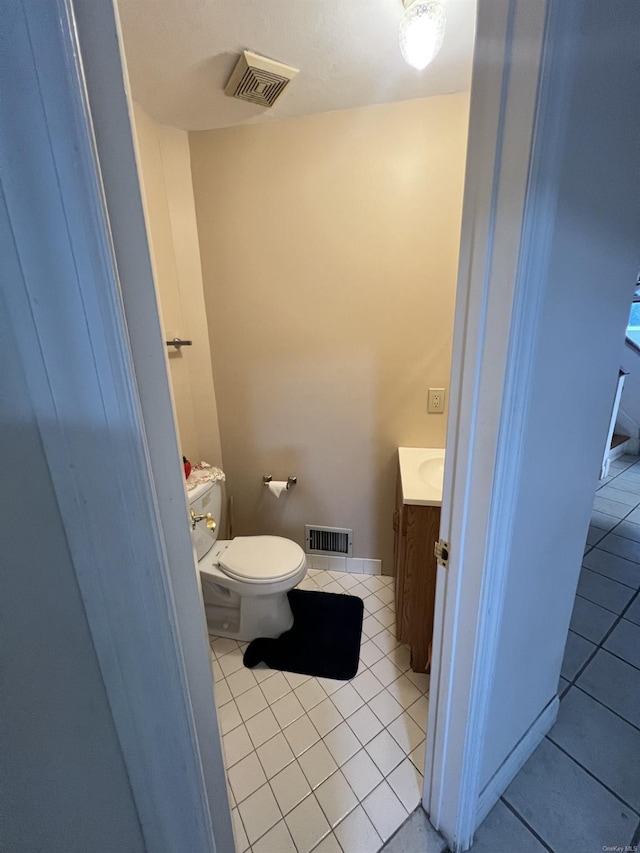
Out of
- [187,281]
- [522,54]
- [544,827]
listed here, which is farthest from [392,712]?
[187,281]

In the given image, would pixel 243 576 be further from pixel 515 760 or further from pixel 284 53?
pixel 284 53

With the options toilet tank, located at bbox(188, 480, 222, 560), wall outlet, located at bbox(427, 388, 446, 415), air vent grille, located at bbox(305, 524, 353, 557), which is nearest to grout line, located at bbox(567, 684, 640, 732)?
air vent grille, located at bbox(305, 524, 353, 557)

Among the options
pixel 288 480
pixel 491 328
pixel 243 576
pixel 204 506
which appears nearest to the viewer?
pixel 491 328

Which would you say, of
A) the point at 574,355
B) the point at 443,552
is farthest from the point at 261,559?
the point at 574,355

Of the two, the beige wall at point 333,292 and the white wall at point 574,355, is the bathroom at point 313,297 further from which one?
the white wall at point 574,355

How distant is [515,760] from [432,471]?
1.03 m

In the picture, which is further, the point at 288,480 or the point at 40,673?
the point at 288,480

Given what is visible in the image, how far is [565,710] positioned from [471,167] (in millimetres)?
1823

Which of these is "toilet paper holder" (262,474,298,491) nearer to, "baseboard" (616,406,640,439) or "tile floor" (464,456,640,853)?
"tile floor" (464,456,640,853)

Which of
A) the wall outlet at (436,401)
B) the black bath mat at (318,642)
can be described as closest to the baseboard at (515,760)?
the black bath mat at (318,642)

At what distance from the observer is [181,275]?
1.79m

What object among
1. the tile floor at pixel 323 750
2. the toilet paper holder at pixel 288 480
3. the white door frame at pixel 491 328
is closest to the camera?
the white door frame at pixel 491 328

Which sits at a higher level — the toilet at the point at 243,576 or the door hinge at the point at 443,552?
the door hinge at the point at 443,552

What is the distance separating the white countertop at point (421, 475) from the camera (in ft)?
4.40
